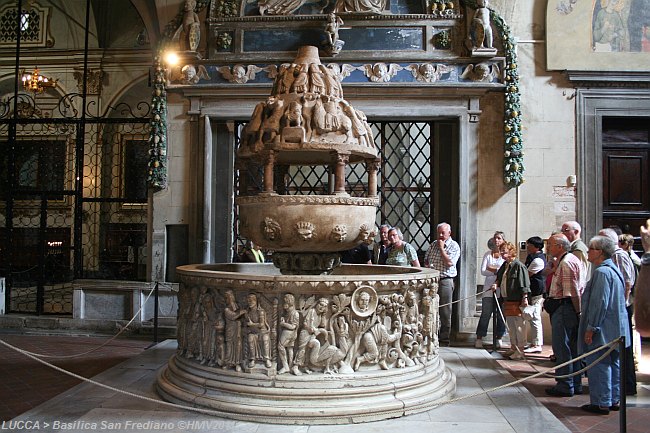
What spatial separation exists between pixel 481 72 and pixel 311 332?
5794mm

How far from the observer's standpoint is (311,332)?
16.1ft

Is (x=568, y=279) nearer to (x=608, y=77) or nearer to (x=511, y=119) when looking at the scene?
(x=511, y=119)

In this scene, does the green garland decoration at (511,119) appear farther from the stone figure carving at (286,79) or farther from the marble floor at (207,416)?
the stone figure carving at (286,79)

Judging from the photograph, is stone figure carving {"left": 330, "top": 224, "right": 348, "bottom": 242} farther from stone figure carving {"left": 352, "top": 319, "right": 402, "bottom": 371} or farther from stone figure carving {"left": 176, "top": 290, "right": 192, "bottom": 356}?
stone figure carving {"left": 176, "top": 290, "right": 192, "bottom": 356}

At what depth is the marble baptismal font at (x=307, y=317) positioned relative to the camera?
189 inches

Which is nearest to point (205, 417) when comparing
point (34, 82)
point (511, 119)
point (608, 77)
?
point (511, 119)

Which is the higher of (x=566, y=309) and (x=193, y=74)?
(x=193, y=74)

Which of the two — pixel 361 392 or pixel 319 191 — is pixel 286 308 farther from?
pixel 319 191

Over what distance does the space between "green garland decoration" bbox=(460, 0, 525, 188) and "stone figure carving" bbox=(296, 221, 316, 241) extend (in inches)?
184

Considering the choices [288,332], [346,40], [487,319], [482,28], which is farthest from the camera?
[346,40]

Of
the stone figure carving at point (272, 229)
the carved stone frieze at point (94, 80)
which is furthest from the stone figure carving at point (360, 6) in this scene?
the carved stone frieze at point (94, 80)

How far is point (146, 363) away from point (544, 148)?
21.6 ft

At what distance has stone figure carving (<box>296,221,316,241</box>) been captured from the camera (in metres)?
5.43

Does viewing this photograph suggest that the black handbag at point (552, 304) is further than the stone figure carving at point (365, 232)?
Yes
